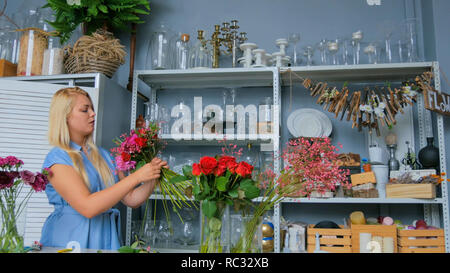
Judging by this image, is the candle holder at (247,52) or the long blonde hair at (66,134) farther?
the candle holder at (247,52)

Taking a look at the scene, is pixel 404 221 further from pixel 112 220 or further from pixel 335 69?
pixel 112 220

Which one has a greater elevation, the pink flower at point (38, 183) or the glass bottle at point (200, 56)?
the glass bottle at point (200, 56)

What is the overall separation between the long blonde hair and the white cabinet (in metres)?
0.48

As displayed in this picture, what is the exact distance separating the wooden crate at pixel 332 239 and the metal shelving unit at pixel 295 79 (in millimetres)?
164

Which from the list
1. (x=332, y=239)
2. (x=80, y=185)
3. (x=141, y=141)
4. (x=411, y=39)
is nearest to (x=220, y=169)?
(x=141, y=141)

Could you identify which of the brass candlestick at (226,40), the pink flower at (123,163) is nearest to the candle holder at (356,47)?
the brass candlestick at (226,40)

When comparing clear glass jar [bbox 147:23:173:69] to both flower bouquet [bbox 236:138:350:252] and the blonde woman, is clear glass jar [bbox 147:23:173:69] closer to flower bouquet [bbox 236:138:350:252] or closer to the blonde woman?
the blonde woman

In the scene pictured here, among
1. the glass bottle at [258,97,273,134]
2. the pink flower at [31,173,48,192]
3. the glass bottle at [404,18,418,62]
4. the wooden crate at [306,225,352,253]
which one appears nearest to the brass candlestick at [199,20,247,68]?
the glass bottle at [258,97,273,134]

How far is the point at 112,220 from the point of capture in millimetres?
1725

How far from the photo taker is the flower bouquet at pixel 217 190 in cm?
86

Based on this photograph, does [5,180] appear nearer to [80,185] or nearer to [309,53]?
[80,185]

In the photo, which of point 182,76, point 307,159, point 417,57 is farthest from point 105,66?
point 417,57

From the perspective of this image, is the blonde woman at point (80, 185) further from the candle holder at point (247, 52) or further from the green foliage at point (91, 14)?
the candle holder at point (247, 52)
